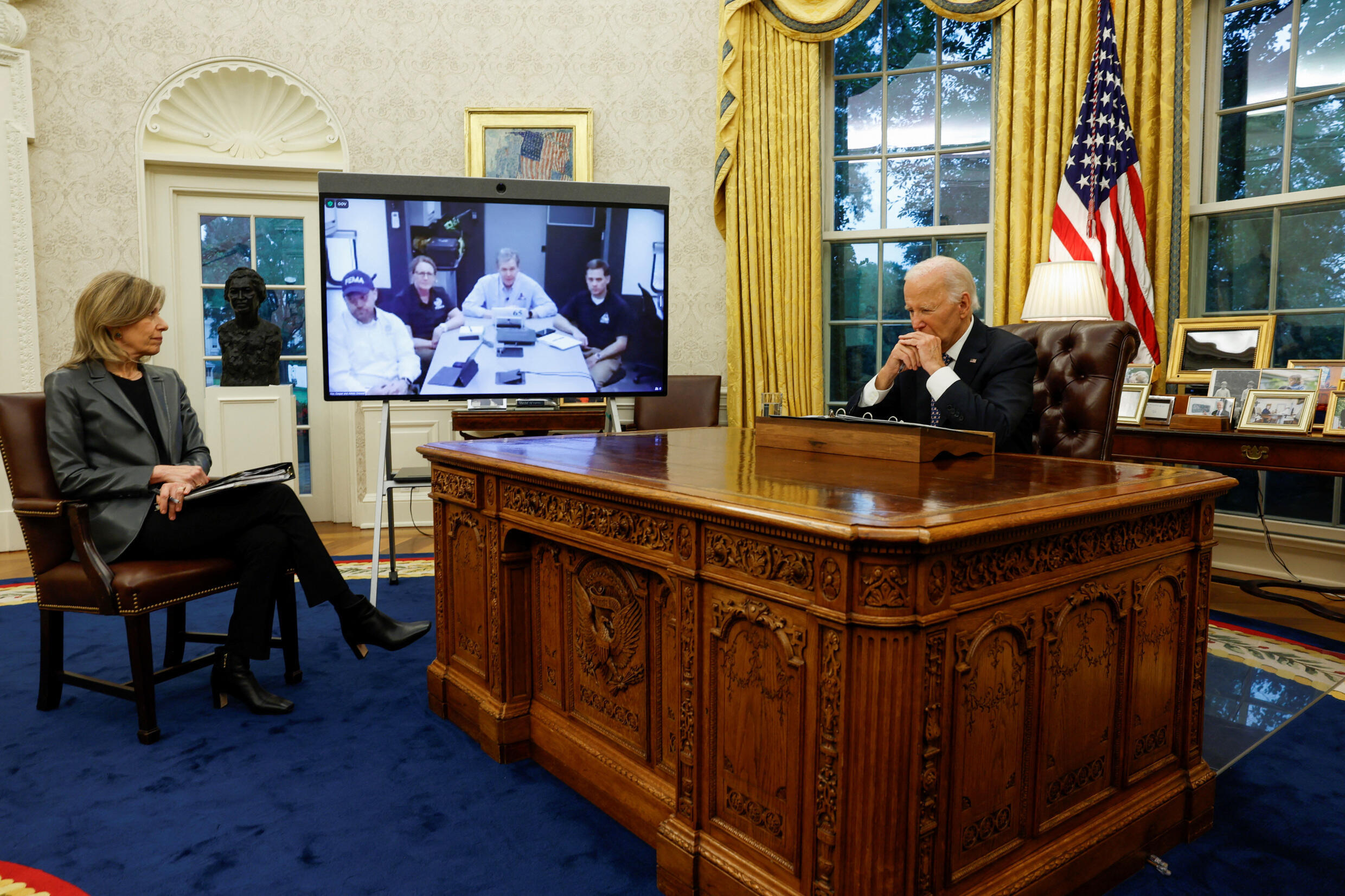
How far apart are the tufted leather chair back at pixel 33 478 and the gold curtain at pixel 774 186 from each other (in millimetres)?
3361

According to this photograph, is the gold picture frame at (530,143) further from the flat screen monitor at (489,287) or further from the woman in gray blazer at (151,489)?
the woman in gray blazer at (151,489)

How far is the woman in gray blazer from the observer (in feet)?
7.81

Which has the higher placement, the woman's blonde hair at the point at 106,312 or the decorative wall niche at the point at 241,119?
the decorative wall niche at the point at 241,119

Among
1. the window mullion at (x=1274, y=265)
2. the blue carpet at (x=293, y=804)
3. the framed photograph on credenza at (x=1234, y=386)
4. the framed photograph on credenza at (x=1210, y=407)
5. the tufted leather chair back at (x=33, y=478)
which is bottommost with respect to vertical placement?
the blue carpet at (x=293, y=804)

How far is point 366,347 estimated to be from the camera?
3385mm

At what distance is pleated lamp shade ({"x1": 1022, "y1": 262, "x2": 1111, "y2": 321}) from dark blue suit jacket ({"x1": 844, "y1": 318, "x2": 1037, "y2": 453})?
1262 millimetres

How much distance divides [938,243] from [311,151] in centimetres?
360

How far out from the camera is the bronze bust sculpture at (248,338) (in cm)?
453

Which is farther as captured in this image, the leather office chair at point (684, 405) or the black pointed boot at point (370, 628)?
the leather office chair at point (684, 405)

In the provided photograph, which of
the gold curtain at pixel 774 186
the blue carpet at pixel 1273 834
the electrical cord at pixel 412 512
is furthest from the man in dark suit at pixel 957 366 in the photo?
the electrical cord at pixel 412 512

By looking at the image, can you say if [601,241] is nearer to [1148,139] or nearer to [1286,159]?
[1148,139]

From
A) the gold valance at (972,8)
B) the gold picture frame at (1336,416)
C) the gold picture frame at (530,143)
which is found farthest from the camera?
the gold picture frame at (530,143)

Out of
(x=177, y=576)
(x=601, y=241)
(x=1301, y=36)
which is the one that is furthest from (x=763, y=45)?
(x=177, y=576)

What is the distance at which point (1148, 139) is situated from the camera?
3.87 metres
